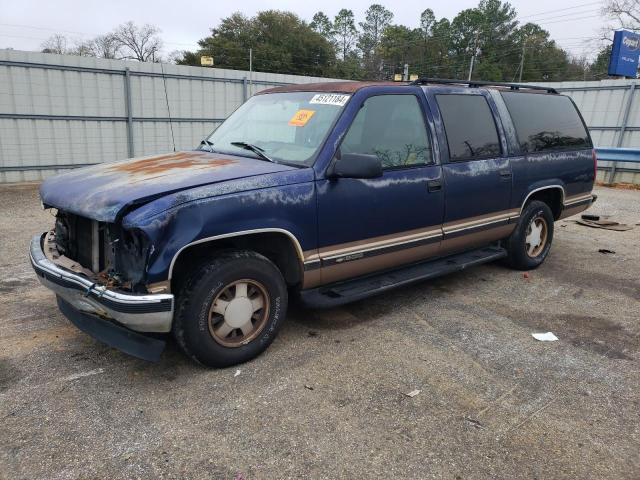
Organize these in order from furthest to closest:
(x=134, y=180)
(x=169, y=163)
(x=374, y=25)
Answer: (x=374, y=25), (x=169, y=163), (x=134, y=180)

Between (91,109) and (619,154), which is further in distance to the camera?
(619,154)

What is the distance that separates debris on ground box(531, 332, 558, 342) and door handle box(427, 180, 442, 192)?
1422 millimetres

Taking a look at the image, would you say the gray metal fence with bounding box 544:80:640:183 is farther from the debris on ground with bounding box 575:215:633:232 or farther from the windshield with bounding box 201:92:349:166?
the windshield with bounding box 201:92:349:166

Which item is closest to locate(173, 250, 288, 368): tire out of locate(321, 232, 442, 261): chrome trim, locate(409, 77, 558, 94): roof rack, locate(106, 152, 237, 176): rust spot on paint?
locate(321, 232, 442, 261): chrome trim

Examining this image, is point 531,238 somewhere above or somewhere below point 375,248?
below

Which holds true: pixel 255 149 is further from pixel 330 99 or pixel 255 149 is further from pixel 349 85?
pixel 349 85

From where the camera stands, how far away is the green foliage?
1965 inches

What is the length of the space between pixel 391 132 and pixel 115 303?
2478 mm

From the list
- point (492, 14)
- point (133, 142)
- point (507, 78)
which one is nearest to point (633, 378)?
point (133, 142)

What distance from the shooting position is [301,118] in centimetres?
398

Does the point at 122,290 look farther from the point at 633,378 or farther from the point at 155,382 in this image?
the point at 633,378

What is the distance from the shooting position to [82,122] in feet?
35.6

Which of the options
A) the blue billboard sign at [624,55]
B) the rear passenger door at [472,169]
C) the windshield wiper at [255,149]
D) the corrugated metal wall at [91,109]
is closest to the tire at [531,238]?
the rear passenger door at [472,169]

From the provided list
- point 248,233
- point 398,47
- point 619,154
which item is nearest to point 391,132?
point 248,233
